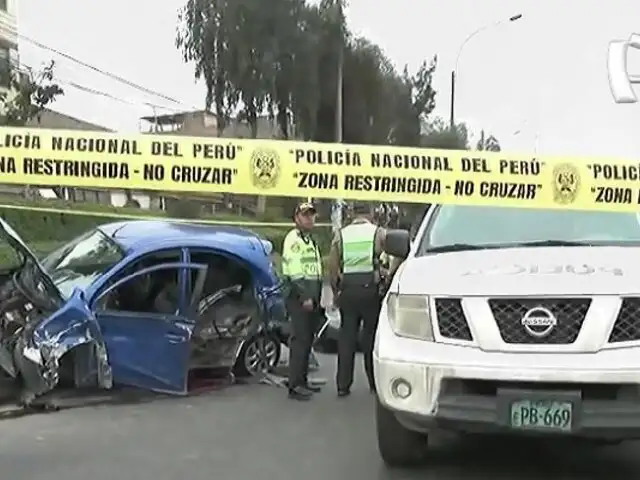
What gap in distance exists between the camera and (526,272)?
536 centimetres

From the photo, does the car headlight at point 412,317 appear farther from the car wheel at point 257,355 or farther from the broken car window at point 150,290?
the car wheel at point 257,355

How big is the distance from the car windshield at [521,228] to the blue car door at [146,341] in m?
2.45

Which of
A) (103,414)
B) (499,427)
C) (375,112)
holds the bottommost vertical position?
(103,414)

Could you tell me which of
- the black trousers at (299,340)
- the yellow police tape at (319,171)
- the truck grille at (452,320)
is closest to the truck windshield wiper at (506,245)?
the yellow police tape at (319,171)

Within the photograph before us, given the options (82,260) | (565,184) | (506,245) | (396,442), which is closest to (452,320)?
(396,442)

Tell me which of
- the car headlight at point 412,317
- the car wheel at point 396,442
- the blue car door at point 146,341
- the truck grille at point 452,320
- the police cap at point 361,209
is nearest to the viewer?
the truck grille at point 452,320

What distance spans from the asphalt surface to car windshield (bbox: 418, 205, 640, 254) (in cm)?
133

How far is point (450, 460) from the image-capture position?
241 inches

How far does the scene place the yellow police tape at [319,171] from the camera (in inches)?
277

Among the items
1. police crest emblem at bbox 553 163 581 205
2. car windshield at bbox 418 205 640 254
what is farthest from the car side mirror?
police crest emblem at bbox 553 163 581 205

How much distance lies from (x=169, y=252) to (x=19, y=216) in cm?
1648

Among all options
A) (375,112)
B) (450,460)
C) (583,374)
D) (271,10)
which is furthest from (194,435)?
(375,112)

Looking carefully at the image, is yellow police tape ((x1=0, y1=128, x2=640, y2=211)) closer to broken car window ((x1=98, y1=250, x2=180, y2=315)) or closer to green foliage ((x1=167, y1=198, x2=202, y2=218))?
broken car window ((x1=98, y1=250, x2=180, y2=315))

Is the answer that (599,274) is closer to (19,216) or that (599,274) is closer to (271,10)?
(19,216)
